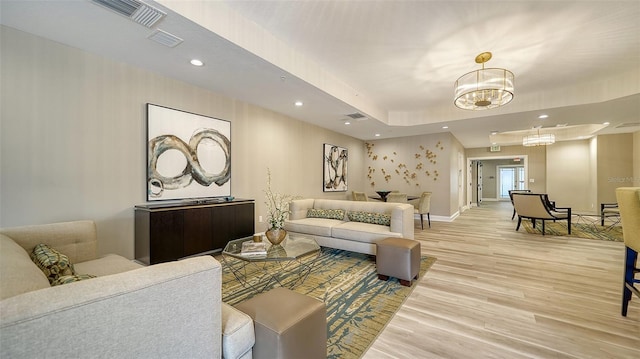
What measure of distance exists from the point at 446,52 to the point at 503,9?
2.67 ft

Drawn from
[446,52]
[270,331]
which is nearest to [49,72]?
[270,331]

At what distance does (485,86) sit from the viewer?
326 centimetres

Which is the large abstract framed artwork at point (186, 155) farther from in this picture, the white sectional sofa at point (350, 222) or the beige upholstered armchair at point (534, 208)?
the beige upholstered armchair at point (534, 208)

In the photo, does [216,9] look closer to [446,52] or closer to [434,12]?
[434,12]

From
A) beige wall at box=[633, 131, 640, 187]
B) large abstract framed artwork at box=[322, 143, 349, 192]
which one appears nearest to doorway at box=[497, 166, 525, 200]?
beige wall at box=[633, 131, 640, 187]

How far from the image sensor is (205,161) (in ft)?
13.3

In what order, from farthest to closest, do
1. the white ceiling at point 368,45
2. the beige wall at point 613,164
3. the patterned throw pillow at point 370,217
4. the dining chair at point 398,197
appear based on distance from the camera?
the beige wall at point 613,164, the dining chair at point 398,197, the patterned throw pillow at point 370,217, the white ceiling at point 368,45

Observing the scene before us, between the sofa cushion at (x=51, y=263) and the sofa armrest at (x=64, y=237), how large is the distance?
0.29 m

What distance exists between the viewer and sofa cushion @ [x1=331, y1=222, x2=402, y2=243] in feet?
11.3

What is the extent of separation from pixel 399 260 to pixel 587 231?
5.88m

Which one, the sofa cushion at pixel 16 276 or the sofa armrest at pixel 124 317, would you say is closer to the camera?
the sofa armrest at pixel 124 317

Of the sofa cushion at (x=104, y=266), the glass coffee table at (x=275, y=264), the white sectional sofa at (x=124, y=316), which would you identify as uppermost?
the white sectional sofa at (x=124, y=316)

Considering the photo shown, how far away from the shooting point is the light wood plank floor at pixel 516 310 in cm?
178

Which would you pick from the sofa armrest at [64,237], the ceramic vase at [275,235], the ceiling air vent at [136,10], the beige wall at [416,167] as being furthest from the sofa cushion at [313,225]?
the beige wall at [416,167]
